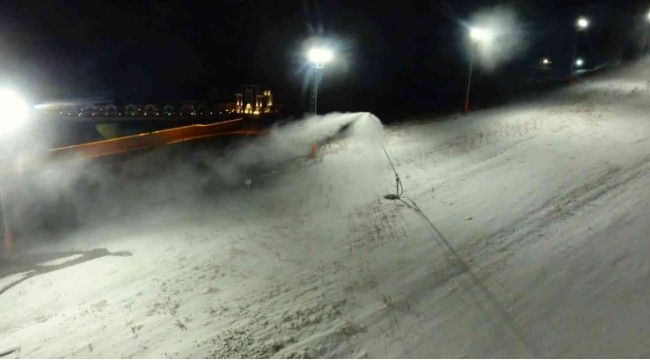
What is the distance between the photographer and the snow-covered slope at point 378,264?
827 cm

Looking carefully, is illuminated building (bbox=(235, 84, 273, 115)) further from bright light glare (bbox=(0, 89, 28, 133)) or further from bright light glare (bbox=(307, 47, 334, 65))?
bright light glare (bbox=(0, 89, 28, 133))

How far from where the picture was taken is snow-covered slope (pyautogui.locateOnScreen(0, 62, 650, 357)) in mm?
8273

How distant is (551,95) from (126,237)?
2765 cm

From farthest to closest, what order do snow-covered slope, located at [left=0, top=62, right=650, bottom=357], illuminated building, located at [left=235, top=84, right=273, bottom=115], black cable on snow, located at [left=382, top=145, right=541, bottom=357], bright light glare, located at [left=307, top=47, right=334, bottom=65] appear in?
illuminated building, located at [left=235, top=84, right=273, bottom=115] < bright light glare, located at [left=307, top=47, right=334, bottom=65] < snow-covered slope, located at [left=0, top=62, right=650, bottom=357] < black cable on snow, located at [left=382, top=145, right=541, bottom=357]

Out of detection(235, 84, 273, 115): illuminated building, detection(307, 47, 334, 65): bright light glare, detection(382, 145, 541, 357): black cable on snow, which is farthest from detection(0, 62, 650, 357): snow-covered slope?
detection(235, 84, 273, 115): illuminated building

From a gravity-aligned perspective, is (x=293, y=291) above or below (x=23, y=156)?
below

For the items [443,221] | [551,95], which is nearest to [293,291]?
[443,221]

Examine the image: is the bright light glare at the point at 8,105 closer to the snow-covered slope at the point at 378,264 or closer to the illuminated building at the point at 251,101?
the snow-covered slope at the point at 378,264

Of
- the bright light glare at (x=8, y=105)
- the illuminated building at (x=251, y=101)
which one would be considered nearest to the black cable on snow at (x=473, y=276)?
the bright light glare at (x=8, y=105)

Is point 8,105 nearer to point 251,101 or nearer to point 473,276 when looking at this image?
point 473,276

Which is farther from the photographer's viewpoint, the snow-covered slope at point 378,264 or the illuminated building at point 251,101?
the illuminated building at point 251,101

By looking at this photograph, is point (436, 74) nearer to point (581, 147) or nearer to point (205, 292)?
point (581, 147)

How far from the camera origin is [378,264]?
11.2 m

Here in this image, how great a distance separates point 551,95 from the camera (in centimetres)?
3086
